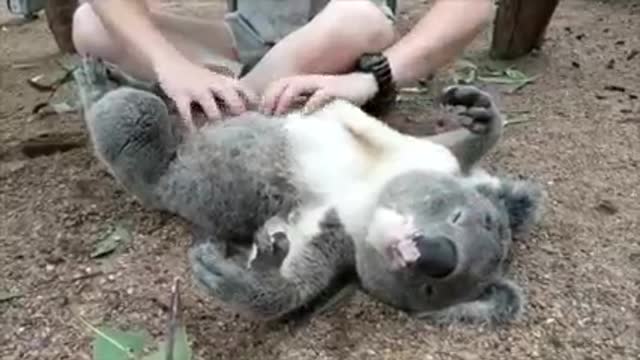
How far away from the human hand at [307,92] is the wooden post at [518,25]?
3.03ft

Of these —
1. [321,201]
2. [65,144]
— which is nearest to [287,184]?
[321,201]

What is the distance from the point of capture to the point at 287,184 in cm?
108

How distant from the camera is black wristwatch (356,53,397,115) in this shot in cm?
131

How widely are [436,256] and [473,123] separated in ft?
0.85

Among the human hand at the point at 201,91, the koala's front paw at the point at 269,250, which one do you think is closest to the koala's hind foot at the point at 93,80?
the human hand at the point at 201,91

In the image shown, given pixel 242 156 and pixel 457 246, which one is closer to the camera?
pixel 457 246

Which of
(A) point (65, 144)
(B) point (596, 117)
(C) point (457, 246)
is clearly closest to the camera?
(C) point (457, 246)

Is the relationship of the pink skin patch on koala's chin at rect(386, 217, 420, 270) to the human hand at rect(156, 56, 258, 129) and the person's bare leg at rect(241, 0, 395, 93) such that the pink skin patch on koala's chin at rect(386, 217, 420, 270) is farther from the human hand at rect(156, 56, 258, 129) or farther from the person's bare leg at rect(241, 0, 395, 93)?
the person's bare leg at rect(241, 0, 395, 93)

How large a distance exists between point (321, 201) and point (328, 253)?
0.06 metres

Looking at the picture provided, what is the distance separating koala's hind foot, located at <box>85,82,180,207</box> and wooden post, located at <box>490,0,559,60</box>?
112 centimetres

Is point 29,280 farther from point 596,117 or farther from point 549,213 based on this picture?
point 596,117

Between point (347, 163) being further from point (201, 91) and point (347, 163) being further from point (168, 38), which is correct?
point (168, 38)

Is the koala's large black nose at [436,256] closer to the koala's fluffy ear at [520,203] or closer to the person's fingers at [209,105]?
the koala's fluffy ear at [520,203]

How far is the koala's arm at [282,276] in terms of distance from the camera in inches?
37.3
